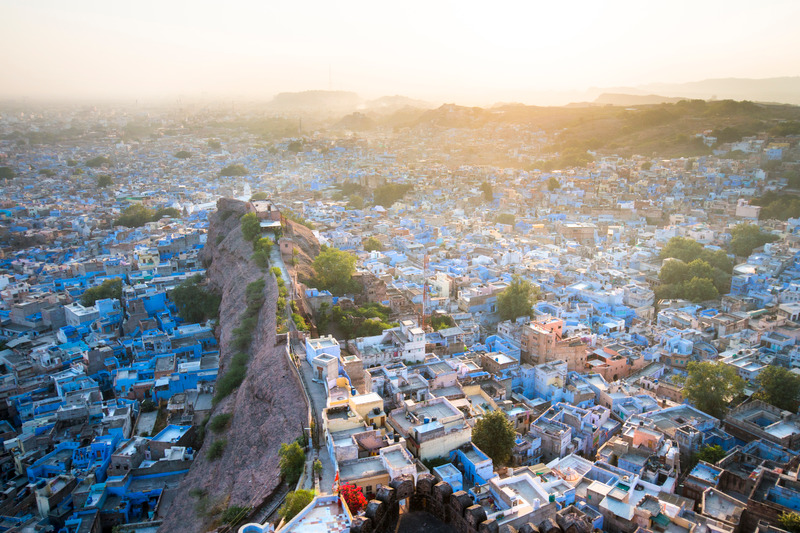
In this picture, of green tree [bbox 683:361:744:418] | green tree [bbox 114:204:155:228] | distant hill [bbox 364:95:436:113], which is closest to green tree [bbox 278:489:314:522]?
green tree [bbox 683:361:744:418]

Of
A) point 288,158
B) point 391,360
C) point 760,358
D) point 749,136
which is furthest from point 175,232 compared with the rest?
point 749,136

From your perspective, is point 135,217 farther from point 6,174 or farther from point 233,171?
point 6,174

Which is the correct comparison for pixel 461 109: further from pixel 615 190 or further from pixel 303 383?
pixel 303 383

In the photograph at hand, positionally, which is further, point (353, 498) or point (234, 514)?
point (234, 514)

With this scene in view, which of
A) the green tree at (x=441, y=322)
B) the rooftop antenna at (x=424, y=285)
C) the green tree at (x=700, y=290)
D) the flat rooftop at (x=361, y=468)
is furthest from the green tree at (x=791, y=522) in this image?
the green tree at (x=700, y=290)

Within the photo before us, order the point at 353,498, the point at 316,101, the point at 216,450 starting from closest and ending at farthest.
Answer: the point at 353,498 < the point at 216,450 < the point at 316,101

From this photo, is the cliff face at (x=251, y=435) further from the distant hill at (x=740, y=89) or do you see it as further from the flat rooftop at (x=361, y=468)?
the distant hill at (x=740, y=89)

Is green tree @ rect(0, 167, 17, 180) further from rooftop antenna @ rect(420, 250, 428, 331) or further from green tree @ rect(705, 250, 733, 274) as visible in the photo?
green tree @ rect(705, 250, 733, 274)

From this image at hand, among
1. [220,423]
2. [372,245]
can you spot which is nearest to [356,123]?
[372,245]
